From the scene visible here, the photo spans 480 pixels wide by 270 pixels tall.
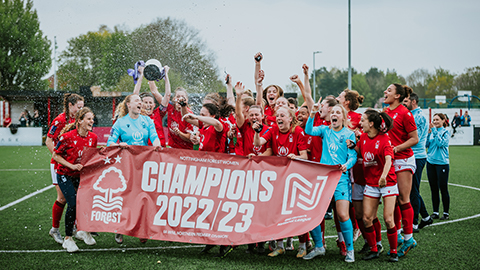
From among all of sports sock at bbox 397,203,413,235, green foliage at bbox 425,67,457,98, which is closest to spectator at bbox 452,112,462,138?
sports sock at bbox 397,203,413,235

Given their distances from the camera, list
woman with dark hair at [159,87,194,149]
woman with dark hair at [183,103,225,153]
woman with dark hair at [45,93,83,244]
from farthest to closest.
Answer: woman with dark hair at [159,87,194,149] < woman with dark hair at [45,93,83,244] < woman with dark hair at [183,103,225,153]

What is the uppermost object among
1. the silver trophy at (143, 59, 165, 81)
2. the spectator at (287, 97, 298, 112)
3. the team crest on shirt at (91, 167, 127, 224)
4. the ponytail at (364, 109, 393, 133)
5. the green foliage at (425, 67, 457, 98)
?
the green foliage at (425, 67, 457, 98)

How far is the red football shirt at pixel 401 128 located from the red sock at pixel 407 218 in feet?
2.29

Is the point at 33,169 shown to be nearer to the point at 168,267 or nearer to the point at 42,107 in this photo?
the point at 168,267

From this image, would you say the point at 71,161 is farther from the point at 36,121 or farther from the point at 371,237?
the point at 36,121

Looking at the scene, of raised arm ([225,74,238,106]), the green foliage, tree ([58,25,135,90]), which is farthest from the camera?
the green foliage

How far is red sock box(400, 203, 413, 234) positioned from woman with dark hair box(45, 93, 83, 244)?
471 cm

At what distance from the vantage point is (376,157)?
16.8 feet

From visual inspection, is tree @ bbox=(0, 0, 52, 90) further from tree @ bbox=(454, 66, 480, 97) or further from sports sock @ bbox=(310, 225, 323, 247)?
tree @ bbox=(454, 66, 480, 97)

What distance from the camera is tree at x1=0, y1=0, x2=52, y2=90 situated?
4131 cm

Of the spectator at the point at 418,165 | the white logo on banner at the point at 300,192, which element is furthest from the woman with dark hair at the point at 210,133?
the spectator at the point at 418,165

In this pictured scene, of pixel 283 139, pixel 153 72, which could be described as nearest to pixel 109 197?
pixel 153 72

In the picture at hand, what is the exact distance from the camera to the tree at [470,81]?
58.4m

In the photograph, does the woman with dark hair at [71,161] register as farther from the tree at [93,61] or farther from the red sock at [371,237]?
the tree at [93,61]
